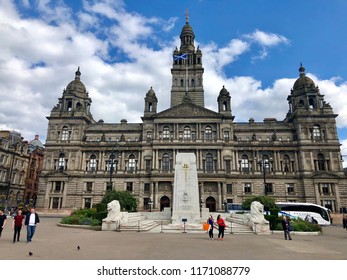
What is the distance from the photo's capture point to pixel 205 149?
5272cm

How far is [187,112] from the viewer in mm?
54844

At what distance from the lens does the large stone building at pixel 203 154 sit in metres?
50.8

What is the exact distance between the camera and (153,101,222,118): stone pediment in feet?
178

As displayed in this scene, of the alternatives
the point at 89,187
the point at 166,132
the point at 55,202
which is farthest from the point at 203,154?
the point at 55,202

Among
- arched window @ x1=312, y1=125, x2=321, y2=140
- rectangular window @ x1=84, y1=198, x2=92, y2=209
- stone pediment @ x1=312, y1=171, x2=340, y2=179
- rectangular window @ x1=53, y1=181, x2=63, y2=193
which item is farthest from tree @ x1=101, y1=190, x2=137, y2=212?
arched window @ x1=312, y1=125, x2=321, y2=140

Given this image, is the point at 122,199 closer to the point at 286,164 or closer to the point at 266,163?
the point at 266,163

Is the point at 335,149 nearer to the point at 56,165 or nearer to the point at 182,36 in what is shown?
the point at 182,36

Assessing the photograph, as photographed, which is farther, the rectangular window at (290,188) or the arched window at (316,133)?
the arched window at (316,133)

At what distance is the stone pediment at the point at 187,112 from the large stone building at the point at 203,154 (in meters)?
0.21

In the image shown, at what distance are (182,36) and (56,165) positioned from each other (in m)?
47.3

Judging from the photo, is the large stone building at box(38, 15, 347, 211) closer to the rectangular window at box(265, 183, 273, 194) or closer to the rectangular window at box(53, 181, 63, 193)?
the rectangular window at box(53, 181, 63, 193)

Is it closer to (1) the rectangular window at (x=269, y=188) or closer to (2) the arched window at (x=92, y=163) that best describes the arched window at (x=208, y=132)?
(1) the rectangular window at (x=269, y=188)

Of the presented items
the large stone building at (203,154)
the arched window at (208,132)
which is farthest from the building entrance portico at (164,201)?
the arched window at (208,132)
